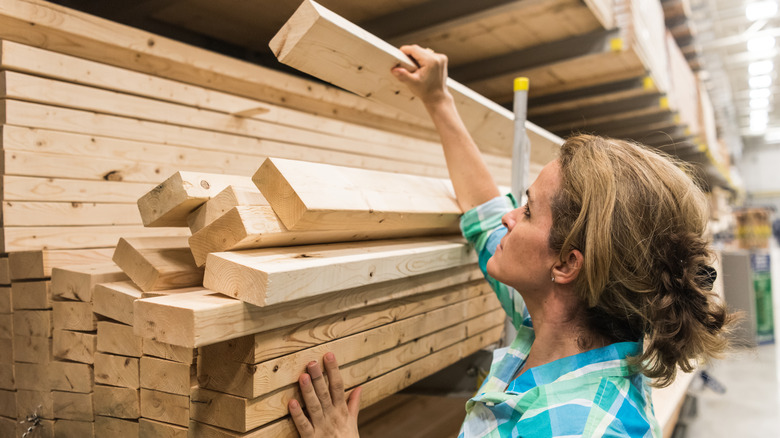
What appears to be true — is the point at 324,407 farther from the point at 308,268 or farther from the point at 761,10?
the point at 761,10

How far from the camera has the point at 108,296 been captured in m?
1.44

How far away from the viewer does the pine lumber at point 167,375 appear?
1.33 meters

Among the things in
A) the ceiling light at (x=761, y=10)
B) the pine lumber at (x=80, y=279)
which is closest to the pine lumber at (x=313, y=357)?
the pine lumber at (x=80, y=279)

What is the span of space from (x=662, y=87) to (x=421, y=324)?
313 centimetres

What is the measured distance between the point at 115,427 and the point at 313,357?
60 centimetres

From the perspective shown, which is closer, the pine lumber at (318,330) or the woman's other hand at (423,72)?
the pine lumber at (318,330)

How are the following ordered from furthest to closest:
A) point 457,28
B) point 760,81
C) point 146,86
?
point 760,81
point 457,28
point 146,86

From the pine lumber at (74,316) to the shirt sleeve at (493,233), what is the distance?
130cm

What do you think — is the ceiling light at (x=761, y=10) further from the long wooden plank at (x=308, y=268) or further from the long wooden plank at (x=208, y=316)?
the long wooden plank at (x=208, y=316)

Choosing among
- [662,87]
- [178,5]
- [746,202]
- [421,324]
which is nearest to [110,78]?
[178,5]

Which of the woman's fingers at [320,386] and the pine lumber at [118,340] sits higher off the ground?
the pine lumber at [118,340]

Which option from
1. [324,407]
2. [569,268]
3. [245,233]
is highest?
[245,233]

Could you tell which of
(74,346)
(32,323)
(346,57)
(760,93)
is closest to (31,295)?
(32,323)

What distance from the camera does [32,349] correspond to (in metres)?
1.77
